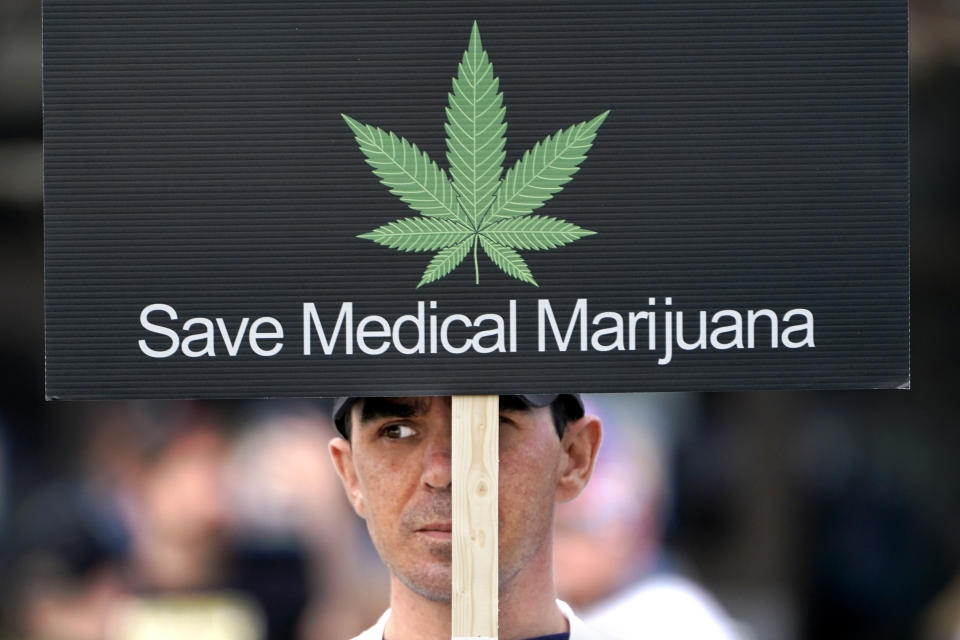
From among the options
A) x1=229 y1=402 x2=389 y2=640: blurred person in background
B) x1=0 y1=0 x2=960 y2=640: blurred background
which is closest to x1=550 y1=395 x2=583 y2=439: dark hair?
x1=0 y1=0 x2=960 y2=640: blurred background

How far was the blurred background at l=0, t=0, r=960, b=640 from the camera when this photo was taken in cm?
500

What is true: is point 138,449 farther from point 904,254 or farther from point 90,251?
point 904,254

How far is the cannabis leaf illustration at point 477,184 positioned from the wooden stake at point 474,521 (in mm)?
249

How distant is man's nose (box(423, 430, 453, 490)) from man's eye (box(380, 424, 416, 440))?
42 millimetres

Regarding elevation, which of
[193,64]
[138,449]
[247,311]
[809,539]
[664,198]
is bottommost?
[809,539]

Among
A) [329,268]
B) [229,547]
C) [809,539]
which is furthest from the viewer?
[809,539]

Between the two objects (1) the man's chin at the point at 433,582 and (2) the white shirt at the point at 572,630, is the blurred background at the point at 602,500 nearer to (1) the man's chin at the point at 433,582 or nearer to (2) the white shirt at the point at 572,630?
(2) the white shirt at the point at 572,630

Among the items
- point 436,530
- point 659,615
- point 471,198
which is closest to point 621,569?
point 659,615

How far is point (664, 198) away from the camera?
103 inches

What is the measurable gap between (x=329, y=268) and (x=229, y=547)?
8.73 feet

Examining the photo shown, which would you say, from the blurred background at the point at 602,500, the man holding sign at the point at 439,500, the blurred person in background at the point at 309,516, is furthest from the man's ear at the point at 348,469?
the blurred person in background at the point at 309,516

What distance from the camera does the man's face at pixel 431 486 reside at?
2707mm
